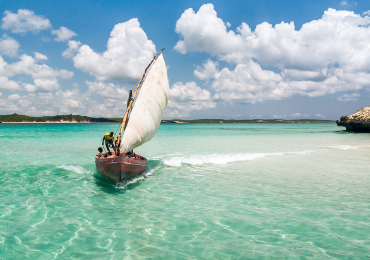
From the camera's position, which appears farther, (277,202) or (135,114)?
(135,114)

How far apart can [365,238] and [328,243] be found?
1190 mm

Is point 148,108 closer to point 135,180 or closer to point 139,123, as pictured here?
point 139,123

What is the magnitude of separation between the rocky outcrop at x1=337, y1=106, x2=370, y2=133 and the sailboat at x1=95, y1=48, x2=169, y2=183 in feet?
170

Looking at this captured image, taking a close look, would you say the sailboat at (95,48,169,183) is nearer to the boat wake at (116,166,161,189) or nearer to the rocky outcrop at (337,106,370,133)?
the boat wake at (116,166,161,189)

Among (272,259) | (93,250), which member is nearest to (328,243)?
(272,259)

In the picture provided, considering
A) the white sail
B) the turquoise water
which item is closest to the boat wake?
the turquoise water

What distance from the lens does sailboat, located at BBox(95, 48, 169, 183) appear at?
12672 mm

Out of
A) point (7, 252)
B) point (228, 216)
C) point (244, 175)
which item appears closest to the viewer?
point (7, 252)

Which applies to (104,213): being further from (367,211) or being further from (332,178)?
(332,178)

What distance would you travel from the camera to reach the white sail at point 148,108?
13.6 metres

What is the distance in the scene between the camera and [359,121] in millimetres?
50969

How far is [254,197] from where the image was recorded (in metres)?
10.4

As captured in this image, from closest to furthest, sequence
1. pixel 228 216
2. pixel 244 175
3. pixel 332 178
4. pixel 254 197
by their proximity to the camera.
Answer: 1. pixel 228 216
2. pixel 254 197
3. pixel 332 178
4. pixel 244 175

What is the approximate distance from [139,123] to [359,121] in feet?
182
